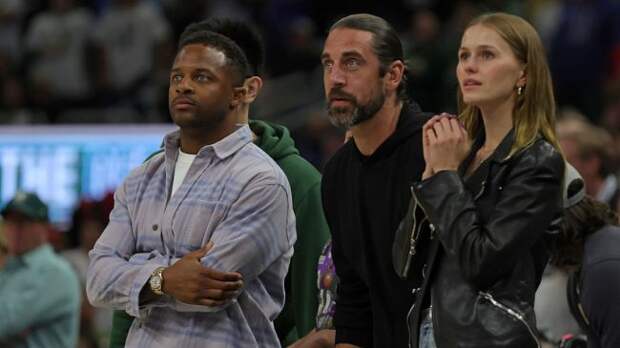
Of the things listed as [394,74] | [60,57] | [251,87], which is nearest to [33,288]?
[251,87]

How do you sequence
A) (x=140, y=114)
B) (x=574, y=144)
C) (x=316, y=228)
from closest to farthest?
(x=316, y=228), (x=574, y=144), (x=140, y=114)

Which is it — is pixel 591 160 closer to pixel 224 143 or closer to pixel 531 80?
pixel 224 143

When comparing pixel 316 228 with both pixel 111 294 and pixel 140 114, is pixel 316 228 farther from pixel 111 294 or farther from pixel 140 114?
pixel 140 114

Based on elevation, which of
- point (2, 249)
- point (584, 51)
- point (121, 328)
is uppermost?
point (121, 328)

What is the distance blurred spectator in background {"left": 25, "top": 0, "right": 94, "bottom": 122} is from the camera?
47.2 ft

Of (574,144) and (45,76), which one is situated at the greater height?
(574,144)

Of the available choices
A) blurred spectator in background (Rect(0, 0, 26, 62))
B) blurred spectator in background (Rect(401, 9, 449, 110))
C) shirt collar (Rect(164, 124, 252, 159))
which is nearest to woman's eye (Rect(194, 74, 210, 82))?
shirt collar (Rect(164, 124, 252, 159))

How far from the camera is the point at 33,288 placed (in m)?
8.43

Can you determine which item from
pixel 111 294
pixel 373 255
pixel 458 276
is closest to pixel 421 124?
pixel 373 255

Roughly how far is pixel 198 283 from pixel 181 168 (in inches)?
20.4

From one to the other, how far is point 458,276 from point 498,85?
1.92 ft

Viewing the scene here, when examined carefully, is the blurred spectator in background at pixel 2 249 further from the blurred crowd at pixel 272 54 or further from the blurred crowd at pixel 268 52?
the blurred crowd at pixel 268 52

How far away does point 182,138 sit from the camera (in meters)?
5.26

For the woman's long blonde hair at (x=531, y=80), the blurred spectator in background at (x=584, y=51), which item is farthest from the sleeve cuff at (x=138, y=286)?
the blurred spectator in background at (x=584, y=51)
